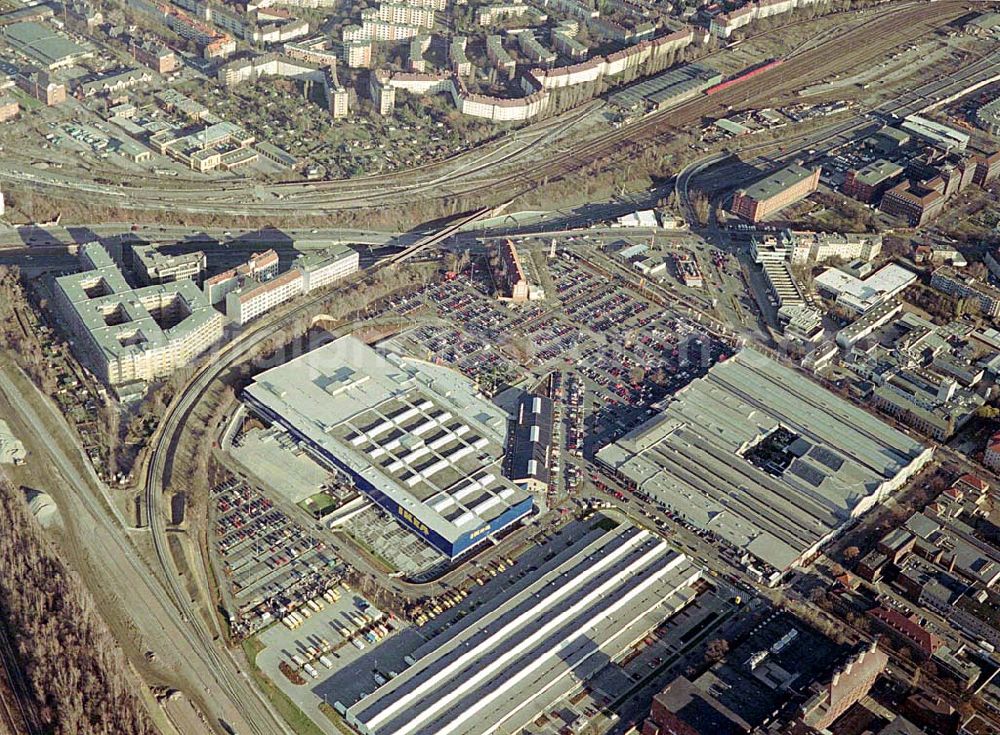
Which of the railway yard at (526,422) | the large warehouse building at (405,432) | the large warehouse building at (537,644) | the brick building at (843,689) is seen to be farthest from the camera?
the large warehouse building at (405,432)

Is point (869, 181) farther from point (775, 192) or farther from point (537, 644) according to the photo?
point (537, 644)

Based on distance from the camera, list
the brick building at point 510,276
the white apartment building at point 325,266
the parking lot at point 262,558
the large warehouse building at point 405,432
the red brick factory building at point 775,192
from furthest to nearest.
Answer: the red brick factory building at point 775,192
the brick building at point 510,276
the white apartment building at point 325,266
the large warehouse building at point 405,432
the parking lot at point 262,558

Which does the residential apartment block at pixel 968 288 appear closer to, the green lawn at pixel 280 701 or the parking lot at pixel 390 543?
the parking lot at pixel 390 543

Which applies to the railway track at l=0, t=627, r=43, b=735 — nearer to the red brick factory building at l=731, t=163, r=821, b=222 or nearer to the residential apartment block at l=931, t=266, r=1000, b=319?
the red brick factory building at l=731, t=163, r=821, b=222

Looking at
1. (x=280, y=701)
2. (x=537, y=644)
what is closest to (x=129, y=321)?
(x=280, y=701)

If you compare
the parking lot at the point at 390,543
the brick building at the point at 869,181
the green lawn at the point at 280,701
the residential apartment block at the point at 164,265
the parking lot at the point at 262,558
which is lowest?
the green lawn at the point at 280,701

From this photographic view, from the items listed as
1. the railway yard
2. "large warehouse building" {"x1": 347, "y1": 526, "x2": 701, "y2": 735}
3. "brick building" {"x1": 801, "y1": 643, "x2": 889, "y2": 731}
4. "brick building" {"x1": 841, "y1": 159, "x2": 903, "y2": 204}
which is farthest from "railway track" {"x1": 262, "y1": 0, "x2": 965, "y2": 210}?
"brick building" {"x1": 801, "y1": 643, "x2": 889, "y2": 731}

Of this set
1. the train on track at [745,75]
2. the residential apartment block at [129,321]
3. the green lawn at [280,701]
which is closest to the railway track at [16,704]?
the green lawn at [280,701]
